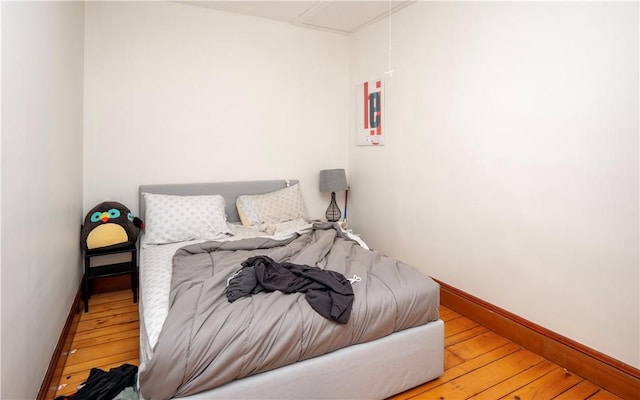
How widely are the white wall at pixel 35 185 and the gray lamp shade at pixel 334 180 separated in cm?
221

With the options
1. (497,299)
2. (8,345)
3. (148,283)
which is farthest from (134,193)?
(497,299)

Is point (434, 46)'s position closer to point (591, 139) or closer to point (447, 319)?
point (591, 139)

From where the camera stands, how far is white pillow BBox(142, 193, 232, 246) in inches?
112

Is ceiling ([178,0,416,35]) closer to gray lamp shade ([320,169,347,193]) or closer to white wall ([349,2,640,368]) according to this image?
white wall ([349,2,640,368])

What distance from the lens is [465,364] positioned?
7.14 ft

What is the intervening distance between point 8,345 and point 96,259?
2050mm

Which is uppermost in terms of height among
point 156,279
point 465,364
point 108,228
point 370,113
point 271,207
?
point 370,113

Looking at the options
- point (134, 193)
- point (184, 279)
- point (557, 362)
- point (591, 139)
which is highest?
point (591, 139)

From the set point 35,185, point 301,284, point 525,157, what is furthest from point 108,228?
point 525,157

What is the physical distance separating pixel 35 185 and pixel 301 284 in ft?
4.16

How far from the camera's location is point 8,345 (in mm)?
1269

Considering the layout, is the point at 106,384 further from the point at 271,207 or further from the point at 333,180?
the point at 333,180

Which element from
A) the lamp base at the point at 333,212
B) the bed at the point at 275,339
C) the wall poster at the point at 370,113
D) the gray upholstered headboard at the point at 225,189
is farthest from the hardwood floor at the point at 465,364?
the wall poster at the point at 370,113

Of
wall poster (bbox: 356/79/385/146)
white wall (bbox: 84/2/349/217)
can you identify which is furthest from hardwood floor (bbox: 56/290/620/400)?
wall poster (bbox: 356/79/385/146)
